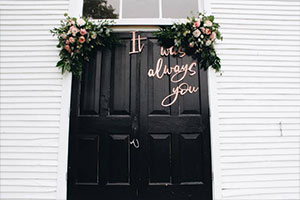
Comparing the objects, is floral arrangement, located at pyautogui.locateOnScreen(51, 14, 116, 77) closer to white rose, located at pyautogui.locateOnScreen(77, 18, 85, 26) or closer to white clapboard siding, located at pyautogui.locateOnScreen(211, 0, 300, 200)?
white rose, located at pyautogui.locateOnScreen(77, 18, 85, 26)

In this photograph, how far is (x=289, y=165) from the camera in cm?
249

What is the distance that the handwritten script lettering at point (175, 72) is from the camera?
257 cm

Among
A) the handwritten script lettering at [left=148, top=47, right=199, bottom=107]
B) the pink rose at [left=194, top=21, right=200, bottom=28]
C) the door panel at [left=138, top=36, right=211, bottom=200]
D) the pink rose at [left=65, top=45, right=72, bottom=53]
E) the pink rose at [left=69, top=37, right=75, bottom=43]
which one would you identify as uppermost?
the pink rose at [left=194, top=21, right=200, bottom=28]

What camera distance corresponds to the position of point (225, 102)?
2547mm

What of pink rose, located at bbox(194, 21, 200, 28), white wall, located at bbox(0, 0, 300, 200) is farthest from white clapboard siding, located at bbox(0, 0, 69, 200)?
pink rose, located at bbox(194, 21, 200, 28)

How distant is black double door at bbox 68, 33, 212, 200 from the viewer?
2.45 m

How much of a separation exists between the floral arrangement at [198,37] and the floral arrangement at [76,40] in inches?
28.9

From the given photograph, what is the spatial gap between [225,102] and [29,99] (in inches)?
94.4

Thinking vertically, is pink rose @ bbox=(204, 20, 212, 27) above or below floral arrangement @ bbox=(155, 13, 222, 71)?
above

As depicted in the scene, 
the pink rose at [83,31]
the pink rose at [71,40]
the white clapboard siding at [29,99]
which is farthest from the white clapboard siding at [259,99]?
the white clapboard siding at [29,99]

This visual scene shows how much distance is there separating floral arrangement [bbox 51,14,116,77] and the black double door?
18 cm

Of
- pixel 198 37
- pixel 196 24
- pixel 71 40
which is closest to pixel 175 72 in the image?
pixel 198 37

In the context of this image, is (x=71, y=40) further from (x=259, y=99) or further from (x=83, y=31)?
(x=259, y=99)

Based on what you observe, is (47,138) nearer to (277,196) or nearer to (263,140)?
(263,140)
